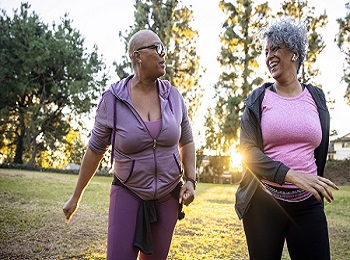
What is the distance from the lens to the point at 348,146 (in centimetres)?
6259

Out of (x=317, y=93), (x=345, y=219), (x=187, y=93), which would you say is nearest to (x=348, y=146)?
(x=187, y=93)

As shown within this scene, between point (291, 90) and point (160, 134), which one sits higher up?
point (291, 90)

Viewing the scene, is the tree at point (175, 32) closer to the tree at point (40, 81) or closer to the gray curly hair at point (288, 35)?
the tree at point (40, 81)

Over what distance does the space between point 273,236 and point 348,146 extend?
216 feet

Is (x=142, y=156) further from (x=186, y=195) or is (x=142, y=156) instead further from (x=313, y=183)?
(x=313, y=183)

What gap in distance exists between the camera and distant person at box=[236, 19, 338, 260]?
2.28 m

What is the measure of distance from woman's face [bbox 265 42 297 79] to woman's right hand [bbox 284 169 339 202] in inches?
26.7

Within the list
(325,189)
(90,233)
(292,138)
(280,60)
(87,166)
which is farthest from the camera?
(90,233)

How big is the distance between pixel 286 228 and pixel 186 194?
0.65m

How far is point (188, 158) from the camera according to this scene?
2.82 meters

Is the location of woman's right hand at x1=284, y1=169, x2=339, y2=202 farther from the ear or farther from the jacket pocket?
the ear

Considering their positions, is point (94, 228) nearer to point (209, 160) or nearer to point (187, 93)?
point (187, 93)

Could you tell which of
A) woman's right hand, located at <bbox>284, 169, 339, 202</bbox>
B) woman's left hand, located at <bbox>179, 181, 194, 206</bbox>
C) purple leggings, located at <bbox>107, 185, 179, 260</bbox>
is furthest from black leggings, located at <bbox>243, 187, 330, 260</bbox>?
purple leggings, located at <bbox>107, 185, 179, 260</bbox>

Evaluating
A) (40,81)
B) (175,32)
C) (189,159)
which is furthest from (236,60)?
(189,159)
